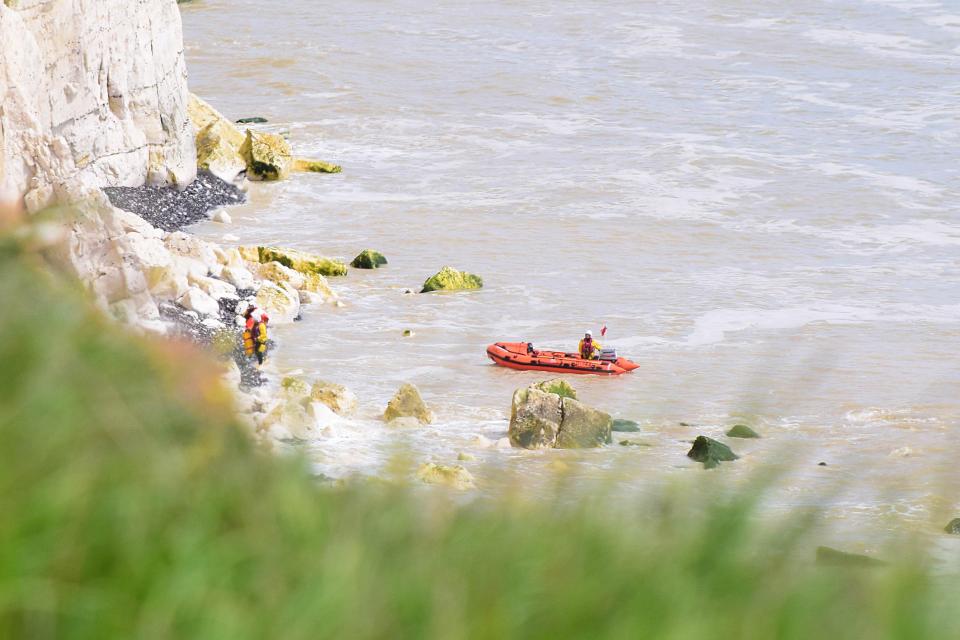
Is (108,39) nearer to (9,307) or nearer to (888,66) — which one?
(9,307)

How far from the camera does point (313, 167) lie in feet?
134

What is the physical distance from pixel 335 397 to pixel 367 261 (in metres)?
10.8

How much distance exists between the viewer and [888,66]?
2375 inches

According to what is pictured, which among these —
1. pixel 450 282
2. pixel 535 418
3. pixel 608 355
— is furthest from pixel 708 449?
pixel 450 282

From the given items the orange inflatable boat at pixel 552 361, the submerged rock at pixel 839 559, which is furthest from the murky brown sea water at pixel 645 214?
the orange inflatable boat at pixel 552 361

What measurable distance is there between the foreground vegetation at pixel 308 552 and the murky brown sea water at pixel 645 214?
0.24 meters

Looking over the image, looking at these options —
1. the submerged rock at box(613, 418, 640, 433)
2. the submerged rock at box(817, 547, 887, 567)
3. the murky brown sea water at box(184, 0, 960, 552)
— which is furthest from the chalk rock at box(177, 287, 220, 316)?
the submerged rock at box(817, 547, 887, 567)

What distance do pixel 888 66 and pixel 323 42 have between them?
27.2 meters

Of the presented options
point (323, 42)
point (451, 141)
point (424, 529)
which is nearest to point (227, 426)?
point (424, 529)

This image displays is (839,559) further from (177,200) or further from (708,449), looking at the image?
(177,200)

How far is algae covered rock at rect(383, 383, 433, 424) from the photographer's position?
62.6 feet

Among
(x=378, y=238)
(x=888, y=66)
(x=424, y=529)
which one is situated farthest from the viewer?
(x=888, y=66)

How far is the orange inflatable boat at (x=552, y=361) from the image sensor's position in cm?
2336

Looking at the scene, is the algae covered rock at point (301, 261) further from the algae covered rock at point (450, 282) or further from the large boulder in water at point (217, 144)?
the large boulder in water at point (217, 144)
